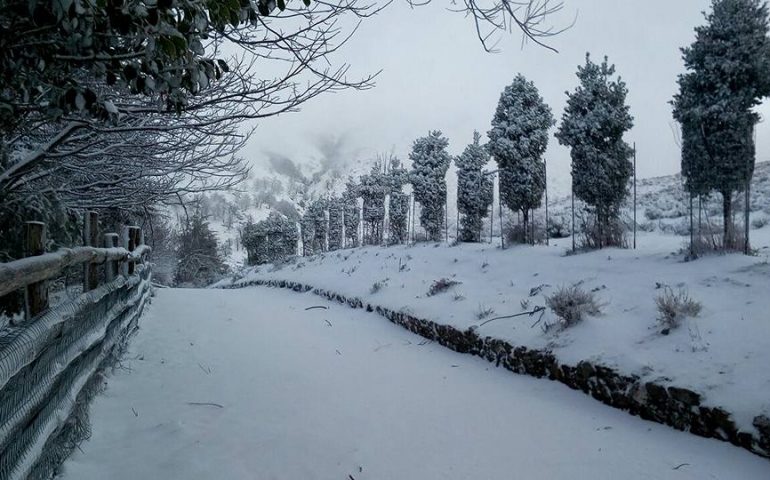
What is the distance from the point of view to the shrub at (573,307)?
533 cm

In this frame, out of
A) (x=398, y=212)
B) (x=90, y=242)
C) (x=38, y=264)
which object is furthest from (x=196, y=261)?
(x=38, y=264)

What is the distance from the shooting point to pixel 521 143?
1817 centimetres

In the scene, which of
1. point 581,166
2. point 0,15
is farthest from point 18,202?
Answer: point 581,166

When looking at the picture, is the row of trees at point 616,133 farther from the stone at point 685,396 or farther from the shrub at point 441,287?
the stone at point 685,396

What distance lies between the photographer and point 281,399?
4312 mm

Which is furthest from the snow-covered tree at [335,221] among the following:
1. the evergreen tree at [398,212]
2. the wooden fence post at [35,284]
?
the wooden fence post at [35,284]

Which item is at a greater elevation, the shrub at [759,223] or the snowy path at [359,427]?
the shrub at [759,223]

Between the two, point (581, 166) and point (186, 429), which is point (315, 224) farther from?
point (186, 429)

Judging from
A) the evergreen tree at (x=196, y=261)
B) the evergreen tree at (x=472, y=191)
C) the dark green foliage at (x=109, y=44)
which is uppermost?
the evergreen tree at (x=472, y=191)

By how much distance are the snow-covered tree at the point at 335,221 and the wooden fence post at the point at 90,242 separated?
43.8 m

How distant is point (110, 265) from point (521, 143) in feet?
53.9

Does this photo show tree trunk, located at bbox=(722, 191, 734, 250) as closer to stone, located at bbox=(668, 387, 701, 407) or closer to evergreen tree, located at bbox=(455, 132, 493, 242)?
stone, located at bbox=(668, 387, 701, 407)

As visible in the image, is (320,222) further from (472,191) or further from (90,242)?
(90,242)

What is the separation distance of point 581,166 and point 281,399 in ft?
44.3
